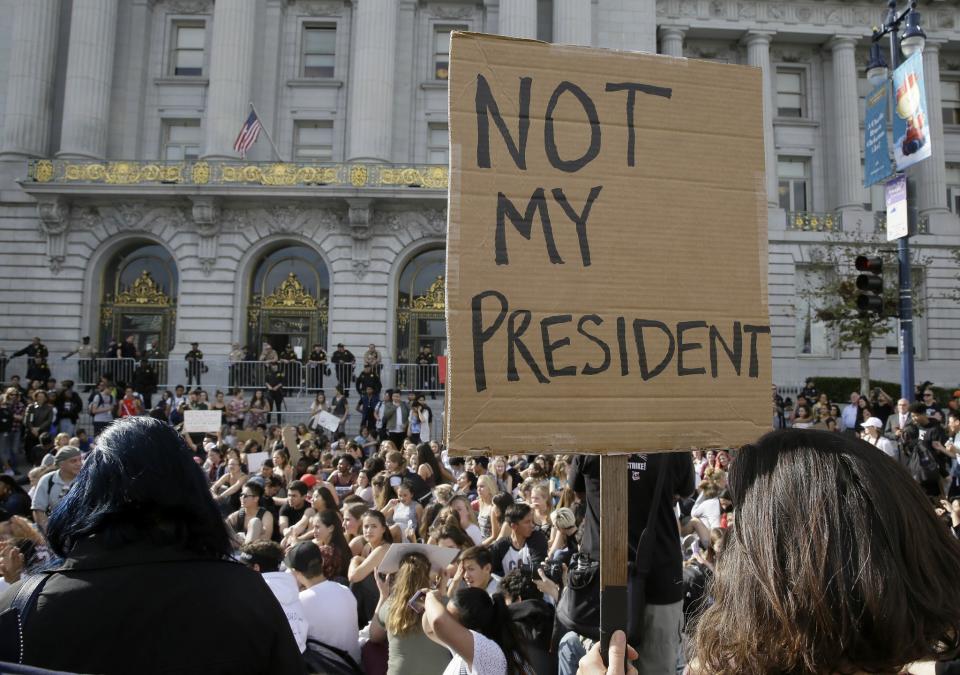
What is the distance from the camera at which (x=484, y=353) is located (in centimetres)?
285

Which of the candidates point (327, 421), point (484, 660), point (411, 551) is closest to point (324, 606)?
point (411, 551)

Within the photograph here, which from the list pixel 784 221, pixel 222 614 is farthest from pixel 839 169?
pixel 222 614

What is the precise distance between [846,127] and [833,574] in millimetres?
38663

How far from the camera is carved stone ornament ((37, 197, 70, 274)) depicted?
30.5 m

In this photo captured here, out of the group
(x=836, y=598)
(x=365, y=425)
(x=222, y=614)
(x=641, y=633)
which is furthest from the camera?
(x=365, y=425)

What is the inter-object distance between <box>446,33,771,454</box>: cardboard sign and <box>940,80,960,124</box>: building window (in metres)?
41.1

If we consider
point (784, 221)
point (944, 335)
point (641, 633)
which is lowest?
point (641, 633)

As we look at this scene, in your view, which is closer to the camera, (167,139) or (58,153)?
(58,153)

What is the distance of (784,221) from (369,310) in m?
18.3

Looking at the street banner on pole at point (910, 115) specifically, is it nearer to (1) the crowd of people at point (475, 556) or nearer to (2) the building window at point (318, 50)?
(1) the crowd of people at point (475, 556)

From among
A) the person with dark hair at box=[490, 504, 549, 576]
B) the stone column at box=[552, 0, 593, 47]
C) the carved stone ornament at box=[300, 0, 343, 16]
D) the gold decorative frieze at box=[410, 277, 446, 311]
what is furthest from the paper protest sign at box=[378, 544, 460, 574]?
the carved stone ornament at box=[300, 0, 343, 16]

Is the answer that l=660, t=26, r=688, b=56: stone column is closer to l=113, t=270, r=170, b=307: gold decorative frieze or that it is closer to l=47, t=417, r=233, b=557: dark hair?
l=113, t=270, r=170, b=307: gold decorative frieze

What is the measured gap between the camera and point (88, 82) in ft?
102

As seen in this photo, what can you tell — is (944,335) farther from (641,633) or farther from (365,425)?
(641,633)
